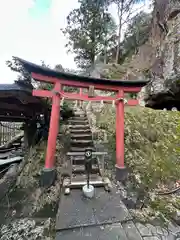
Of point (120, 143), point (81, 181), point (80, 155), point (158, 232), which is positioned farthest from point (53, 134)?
point (158, 232)

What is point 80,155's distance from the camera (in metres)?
3.77

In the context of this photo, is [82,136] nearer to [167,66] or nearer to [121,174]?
[121,174]

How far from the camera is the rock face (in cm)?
864

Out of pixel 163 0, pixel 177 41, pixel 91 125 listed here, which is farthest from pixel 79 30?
pixel 91 125

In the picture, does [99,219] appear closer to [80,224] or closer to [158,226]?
[80,224]

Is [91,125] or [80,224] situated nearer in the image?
[80,224]

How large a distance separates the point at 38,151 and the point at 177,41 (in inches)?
399

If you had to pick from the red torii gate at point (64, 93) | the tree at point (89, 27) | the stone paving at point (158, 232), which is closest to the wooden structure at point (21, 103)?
the red torii gate at point (64, 93)

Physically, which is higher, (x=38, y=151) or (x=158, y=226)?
(x=38, y=151)

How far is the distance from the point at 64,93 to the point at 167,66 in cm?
830

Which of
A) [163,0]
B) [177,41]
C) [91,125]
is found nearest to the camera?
[91,125]

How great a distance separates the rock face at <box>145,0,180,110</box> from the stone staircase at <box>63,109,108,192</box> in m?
6.32

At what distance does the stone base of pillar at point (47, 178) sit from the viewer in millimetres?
3447

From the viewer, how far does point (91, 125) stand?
18.7 ft
